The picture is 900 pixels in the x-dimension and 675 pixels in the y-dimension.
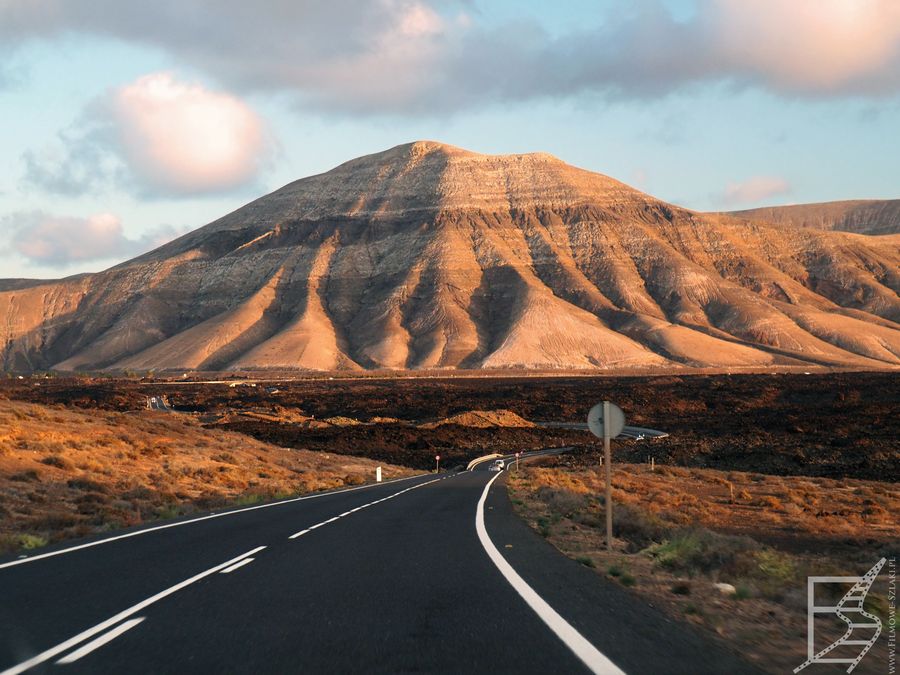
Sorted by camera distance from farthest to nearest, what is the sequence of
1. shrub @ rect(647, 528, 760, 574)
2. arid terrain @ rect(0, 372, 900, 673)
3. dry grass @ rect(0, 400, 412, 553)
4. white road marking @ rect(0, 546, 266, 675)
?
1. dry grass @ rect(0, 400, 412, 553)
2. shrub @ rect(647, 528, 760, 574)
3. arid terrain @ rect(0, 372, 900, 673)
4. white road marking @ rect(0, 546, 266, 675)

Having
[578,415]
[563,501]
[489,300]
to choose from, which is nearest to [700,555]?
[563,501]

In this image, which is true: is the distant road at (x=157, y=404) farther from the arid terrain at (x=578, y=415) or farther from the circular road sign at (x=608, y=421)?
the circular road sign at (x=608, y=421)

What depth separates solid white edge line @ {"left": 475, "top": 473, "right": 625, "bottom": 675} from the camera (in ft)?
19.1

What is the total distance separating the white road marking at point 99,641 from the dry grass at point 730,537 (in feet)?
15.9

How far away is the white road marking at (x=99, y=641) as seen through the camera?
616 cm

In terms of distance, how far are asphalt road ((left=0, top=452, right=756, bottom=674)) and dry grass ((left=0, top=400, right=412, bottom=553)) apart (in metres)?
4.62

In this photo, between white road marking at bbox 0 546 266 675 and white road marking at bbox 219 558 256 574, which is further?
white road marking at bbox 219 558 256 574

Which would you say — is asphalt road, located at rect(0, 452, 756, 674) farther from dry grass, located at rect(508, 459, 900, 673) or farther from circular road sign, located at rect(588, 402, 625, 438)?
circular road sign, located at rect(588, 402, 625, 438)

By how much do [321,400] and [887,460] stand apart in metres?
68.2

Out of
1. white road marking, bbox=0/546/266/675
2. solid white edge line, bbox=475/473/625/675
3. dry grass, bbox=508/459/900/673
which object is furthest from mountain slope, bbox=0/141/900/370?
white road marking, bbox=0/546/266/675

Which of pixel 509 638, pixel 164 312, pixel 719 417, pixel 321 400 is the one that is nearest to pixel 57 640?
pixel 509 638

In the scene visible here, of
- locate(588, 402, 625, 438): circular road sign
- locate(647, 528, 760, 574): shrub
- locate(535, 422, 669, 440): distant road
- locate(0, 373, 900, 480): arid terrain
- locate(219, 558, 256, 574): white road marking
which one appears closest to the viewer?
locate(219, 558, 256, 574): white road marking

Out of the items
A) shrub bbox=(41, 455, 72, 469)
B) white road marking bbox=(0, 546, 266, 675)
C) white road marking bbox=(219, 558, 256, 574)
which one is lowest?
shrub bbox=(41, 455, 72, 469)

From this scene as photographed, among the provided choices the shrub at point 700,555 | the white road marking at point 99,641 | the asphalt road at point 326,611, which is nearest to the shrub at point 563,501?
the shrub at point 700,555
